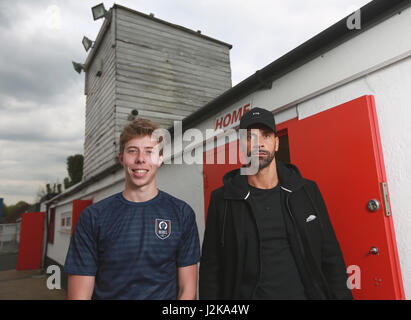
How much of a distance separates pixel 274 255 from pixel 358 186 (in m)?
0.92

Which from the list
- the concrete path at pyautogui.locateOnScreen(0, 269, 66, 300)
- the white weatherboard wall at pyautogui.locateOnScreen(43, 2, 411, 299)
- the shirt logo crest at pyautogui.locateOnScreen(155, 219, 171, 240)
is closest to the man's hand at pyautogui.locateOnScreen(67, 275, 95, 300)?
the shirt logo crest at pyautogui.locateOnScreen(155, 219, 171, 240)

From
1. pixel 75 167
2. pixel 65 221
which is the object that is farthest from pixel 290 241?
pixel 75 167

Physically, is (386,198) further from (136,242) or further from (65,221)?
(65,221)

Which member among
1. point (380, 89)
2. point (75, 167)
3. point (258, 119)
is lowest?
point (258, 119)

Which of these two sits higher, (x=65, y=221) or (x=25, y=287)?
(x=65, y=221)

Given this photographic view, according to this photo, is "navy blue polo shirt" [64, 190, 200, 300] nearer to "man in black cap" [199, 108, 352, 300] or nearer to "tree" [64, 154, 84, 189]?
"man in black cap" [199, 108, 352, 300]

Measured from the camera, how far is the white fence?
60.4 feet

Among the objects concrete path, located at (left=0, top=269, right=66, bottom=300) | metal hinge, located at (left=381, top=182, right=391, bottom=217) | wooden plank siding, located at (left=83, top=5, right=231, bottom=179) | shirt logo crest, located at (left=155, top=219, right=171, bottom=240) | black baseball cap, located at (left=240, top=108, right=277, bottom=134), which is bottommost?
concrete path, located at (left=0, top=269, right=66, bottom=300)

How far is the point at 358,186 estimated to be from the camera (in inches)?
83.3

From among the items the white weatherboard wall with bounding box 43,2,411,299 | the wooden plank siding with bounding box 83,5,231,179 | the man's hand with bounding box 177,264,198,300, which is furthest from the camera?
the wooden plank siding with bounding box 83,5,231,179

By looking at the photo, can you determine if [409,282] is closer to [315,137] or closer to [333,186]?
[333,186]

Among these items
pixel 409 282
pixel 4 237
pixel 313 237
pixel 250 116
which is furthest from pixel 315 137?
pixel 4 237

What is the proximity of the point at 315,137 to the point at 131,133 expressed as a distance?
165 centimetres

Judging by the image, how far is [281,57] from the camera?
298cm
